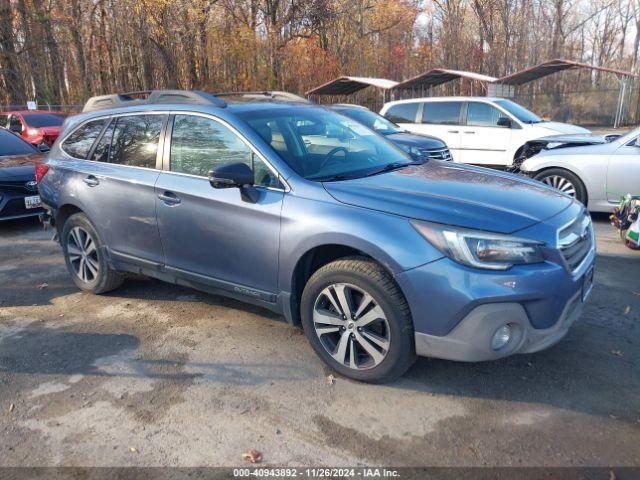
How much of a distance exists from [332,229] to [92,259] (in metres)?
2.86

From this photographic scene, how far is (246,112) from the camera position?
13.3ft

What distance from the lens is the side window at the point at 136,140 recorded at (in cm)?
438

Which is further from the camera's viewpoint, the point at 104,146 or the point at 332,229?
the point at 104,146

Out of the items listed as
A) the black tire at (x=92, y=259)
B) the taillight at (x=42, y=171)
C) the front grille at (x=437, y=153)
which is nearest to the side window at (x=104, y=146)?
the black tire at (x=92, y=259)

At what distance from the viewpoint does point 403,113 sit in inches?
511

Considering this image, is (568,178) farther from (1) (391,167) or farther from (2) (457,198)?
(2) (457,198)

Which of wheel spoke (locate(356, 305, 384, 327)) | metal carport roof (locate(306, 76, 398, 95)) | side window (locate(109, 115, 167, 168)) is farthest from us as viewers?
metal carport roof (locate(306, 76, 398, 95))

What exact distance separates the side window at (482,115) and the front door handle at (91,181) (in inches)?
357

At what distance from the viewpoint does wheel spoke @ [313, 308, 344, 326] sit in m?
3.40

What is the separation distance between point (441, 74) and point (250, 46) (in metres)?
10.4

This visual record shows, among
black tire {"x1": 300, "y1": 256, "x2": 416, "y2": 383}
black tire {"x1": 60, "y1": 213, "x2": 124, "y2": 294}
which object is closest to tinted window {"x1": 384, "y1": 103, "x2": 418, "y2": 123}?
black tire {"x1": 60, "y1": 213, "x2": 124, "y2": 294}

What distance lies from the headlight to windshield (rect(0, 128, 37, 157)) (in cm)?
829

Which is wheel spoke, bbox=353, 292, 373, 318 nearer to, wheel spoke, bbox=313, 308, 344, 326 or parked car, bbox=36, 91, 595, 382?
parked car, bbox=36, 91, 595, 382

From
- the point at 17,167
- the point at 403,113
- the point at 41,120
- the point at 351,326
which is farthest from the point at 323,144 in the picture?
the point at 41,120
